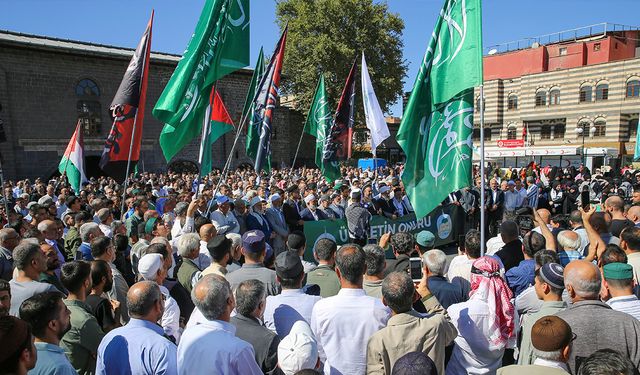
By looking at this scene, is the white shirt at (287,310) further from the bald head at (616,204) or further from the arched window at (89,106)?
the arched window at (89,106)

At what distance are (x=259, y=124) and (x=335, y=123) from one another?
3.33 meters

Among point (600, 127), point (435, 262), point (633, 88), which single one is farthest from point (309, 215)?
point (600, 127)

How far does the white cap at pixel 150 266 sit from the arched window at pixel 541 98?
4508cm

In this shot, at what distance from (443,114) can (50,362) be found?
4310 mm

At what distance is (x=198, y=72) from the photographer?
6.21 m

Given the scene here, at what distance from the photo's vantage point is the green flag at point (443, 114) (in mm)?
4988

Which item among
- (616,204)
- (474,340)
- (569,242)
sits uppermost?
(616,204)

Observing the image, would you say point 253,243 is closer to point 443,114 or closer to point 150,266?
point 150,266

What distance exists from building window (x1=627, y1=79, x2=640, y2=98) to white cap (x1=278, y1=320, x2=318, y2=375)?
43193 millimetres

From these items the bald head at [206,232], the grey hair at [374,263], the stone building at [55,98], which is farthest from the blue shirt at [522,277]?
the stone building at [55,98]

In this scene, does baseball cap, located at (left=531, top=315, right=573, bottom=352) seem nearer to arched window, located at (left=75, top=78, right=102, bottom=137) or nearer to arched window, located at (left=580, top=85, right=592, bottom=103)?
arched window, located at (left=75, top=78, right=102, bottom=137)

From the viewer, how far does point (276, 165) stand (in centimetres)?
4019

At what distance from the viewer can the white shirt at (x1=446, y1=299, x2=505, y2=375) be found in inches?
128

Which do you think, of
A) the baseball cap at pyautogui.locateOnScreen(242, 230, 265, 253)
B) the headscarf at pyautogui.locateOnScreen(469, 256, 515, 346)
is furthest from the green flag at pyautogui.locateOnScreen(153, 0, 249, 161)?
the headscarf at pyautogui.locateOnScreen(469, 256, 515, 346)
